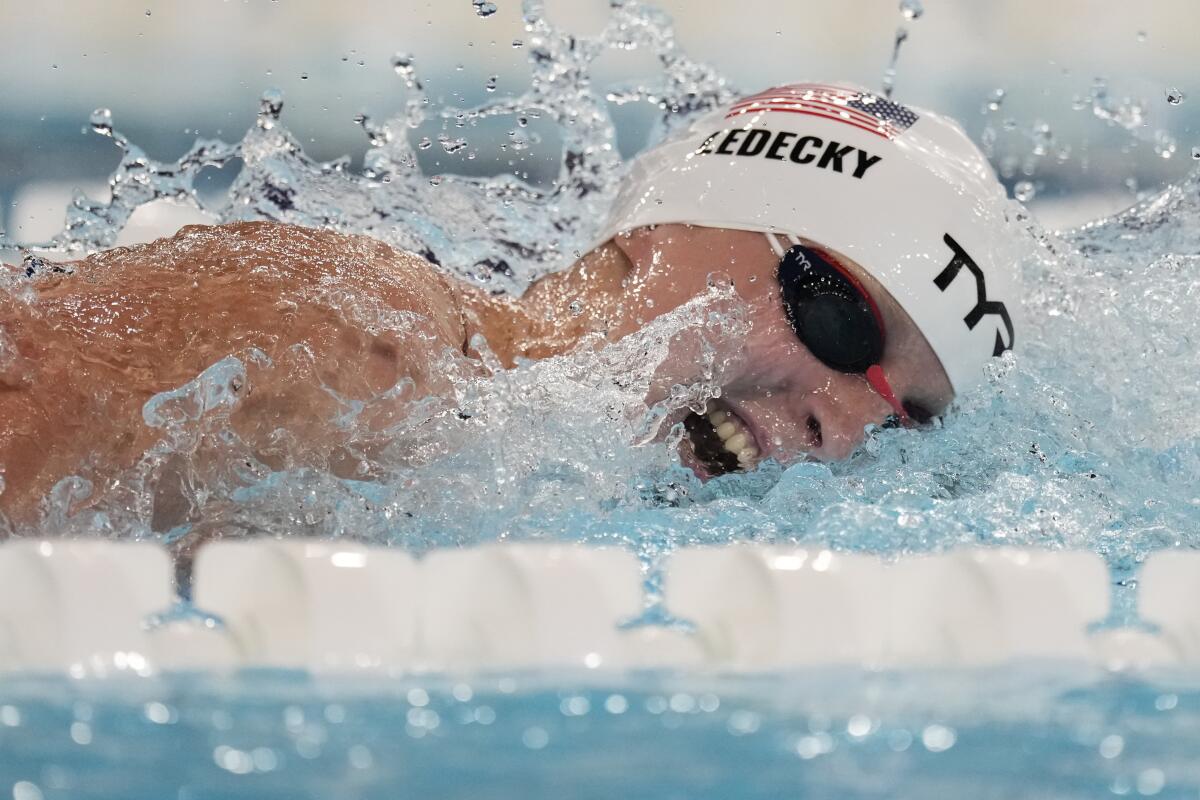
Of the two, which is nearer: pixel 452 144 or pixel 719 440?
pixel 719 440

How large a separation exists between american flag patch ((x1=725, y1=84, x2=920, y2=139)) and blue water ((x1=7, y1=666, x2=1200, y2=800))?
125 cm

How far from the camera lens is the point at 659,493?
5.71ft

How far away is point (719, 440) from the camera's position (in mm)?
1942

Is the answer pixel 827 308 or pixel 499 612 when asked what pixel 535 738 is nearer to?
pixel 499 612

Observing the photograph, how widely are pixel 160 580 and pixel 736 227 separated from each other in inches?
45.0

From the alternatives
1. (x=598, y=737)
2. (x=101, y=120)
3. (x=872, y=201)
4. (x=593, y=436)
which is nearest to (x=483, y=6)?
(x=101, y=120)

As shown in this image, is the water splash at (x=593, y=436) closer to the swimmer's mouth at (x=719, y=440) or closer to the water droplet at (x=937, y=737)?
the swimmer's mouth at (x=719, y=440)

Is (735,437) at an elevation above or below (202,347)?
below

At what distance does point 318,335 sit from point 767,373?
71cm

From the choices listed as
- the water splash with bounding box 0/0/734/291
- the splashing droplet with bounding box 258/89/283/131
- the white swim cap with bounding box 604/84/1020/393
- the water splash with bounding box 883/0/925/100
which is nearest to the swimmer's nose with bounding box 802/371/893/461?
the white swim cap with bounding box 604/84/1020/393

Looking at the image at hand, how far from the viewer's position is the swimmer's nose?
189 cm

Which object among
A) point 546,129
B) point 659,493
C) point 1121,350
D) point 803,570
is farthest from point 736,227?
point 546,129

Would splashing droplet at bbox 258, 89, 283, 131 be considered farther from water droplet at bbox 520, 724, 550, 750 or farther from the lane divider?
water droplet at bbox 520, 724, 550, 750

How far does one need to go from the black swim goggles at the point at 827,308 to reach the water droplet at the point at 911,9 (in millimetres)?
3091
